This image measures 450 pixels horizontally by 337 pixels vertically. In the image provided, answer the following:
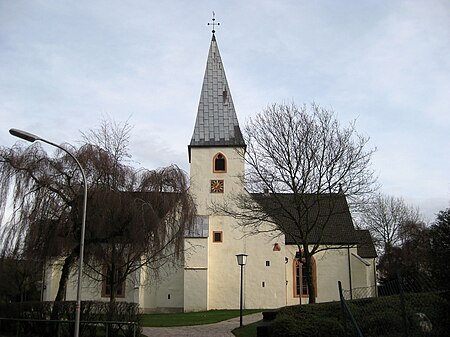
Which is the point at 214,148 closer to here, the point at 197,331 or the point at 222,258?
the point at 222,258

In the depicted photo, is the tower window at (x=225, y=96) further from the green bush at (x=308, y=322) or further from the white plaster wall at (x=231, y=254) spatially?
the green bush at (x=308, y=322)

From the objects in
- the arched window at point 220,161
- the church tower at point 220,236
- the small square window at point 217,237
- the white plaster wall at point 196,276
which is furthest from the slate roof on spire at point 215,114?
the white plaster wall at point 196,276

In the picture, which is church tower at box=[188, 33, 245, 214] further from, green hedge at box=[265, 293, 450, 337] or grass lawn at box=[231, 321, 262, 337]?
green hedge at box=[265, 293, 450, 337]

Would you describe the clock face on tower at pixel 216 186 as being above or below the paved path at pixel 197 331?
above

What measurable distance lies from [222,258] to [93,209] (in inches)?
774

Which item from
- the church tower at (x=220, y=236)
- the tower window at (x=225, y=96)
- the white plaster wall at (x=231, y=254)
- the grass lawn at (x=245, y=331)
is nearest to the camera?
the grass lawn at (x=245, y=331)

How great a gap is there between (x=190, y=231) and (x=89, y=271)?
16.5ft

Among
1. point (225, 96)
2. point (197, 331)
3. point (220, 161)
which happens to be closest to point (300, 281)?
point (220, 161)

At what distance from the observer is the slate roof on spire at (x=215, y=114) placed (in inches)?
1607

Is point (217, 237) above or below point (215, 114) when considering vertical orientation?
below

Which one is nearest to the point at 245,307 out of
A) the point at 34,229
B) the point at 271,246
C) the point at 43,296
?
the point at 271,246

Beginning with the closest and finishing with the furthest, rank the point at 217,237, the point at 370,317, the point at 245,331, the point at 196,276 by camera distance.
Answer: the point at 370,317 < the point at 245,331 < the point at 196,276 < the point at 217,237

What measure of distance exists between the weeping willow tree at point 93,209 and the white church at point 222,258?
13305 millimetres

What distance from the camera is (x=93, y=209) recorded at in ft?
67.7
